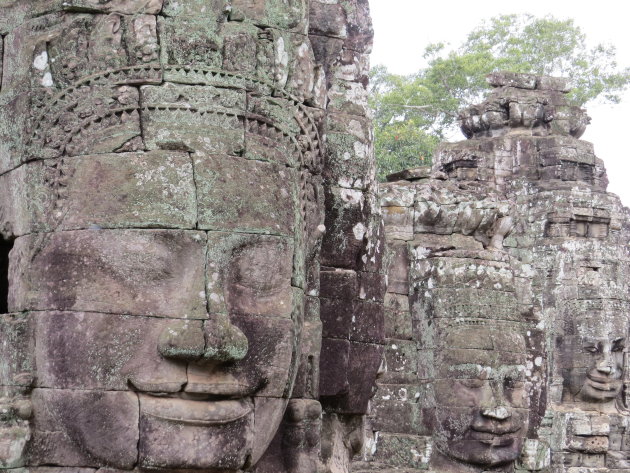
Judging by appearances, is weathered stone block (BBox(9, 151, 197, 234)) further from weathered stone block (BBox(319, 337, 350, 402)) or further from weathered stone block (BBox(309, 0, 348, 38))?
weathered stone block (BBox(309, 0, 348, 38))

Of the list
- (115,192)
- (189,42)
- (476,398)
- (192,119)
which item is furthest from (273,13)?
(476,398)

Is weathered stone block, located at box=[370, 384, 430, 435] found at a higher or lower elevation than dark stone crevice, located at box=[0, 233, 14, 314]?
lower

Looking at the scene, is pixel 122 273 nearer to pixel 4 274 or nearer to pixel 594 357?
pixel 4 274

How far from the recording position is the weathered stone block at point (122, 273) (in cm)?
481

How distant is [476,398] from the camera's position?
10984mm

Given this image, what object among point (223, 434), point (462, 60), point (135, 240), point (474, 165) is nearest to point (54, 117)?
point (135, 240)

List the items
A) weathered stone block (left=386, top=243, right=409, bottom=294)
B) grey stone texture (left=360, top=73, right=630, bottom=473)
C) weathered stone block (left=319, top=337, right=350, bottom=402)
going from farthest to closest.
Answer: weathered stone block (left=386, top=243, right=409, bottom=294), grey stone texture (left=360, top=73, right=630, bottom=473), weathered stone block (left=319, top=337, right=350, bottom=402)

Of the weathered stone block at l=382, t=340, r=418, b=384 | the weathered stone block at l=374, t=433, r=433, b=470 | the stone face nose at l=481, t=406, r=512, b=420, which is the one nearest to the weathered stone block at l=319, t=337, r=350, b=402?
the weathered stone block at l=374, t=433, r=433, b=470

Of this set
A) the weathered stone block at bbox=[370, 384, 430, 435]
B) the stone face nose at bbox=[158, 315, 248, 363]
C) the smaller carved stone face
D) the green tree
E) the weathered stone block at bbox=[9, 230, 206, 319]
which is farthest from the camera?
the green tree

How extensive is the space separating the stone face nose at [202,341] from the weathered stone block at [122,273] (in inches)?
2.6

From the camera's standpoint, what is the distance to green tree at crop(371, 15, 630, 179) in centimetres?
2797

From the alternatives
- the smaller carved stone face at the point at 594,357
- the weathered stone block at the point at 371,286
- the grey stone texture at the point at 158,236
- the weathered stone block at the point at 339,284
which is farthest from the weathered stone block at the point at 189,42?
the smaller carved stone face at the point at 594,357

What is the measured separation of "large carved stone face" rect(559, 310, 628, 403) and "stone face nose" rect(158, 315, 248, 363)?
45.5 feet

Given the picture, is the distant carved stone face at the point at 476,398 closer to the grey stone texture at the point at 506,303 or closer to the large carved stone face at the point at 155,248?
the grey stone texture at the point at 506,303
